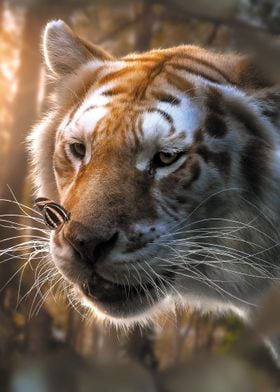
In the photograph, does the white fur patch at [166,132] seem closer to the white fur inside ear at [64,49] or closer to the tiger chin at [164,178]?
the tiger chin at [164,178]

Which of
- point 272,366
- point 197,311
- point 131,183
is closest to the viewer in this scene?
point 131,183

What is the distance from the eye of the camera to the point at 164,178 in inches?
27.0

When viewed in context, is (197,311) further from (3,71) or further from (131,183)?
(3,71)

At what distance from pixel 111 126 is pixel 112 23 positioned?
0.33 m

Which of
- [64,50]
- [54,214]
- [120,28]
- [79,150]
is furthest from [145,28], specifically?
[54,214]

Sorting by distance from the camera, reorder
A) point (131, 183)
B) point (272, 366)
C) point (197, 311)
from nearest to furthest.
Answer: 1. point (131, 183)
2. point (272, 366)
3. point (197, 311)

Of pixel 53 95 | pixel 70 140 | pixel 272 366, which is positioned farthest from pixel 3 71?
pixel 272 366

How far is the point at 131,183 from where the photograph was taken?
2.18 feet

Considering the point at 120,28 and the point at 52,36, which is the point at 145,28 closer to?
the point at 120,28

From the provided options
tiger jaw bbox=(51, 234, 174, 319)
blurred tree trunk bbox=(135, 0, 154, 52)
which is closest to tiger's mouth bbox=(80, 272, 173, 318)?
tiger jaw bbox=(51, 234, 174, 319)

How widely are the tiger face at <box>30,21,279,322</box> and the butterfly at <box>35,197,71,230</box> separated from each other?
0.01m

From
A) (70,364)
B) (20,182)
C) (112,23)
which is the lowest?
(70,364)

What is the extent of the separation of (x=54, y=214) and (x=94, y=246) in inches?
2.8

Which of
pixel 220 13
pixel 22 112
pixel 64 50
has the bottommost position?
pixel 22 112
